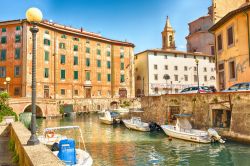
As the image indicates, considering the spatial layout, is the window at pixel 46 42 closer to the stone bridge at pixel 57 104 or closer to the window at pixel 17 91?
the window at pixel 17 91

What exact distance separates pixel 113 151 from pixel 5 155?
9582mm

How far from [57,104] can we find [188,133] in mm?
32921

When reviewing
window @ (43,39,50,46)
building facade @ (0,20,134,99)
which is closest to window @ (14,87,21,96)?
building facade @ (0,20,134,99)

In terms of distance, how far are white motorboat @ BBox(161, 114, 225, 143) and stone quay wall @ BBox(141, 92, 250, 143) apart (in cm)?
136

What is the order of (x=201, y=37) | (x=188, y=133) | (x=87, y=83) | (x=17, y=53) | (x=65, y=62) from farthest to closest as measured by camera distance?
(x=201, y=37) < (x=87, y=83) < (x=65, y=62) < (x=17, y=53) < (x=188, y=133)

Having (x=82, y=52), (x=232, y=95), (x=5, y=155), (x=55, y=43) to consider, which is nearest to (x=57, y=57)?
(x=55, y=43)

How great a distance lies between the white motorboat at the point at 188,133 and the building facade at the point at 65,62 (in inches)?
1208

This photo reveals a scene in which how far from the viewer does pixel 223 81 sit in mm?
27703

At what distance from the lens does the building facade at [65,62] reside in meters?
44.4

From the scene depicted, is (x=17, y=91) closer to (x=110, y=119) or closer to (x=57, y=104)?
(x=57, y=104)

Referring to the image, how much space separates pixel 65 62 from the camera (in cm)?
5116

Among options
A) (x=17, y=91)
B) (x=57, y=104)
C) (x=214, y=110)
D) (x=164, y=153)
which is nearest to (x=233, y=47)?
(x=214, y=110)

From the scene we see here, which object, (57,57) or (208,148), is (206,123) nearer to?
(208,148)

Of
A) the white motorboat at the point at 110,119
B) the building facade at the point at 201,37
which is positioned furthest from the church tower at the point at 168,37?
the white motorboat at the point at 110,119
